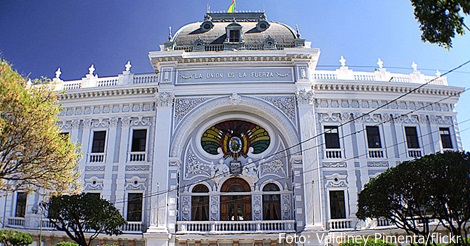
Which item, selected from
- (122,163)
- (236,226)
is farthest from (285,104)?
(122,163)

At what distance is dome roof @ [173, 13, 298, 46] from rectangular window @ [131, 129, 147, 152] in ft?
21.1

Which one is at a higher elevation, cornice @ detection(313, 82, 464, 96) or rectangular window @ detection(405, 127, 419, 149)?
cornice @ detection(313, 82, 464, 96)

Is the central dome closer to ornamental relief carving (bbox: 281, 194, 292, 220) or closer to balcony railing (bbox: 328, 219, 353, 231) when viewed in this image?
ornamental relief carving (bbox: 281, 194, 292, 220)

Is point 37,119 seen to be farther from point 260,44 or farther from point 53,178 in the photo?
point 260,44

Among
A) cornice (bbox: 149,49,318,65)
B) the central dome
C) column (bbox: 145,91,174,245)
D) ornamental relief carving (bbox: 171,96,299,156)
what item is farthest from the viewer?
the central dome

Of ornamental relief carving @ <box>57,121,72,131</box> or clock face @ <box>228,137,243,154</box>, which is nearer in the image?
clock face @ <box>228,137,243,154</box>

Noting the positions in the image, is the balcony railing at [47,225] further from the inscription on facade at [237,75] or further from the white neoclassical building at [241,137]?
the inscription on facade at [237,75]

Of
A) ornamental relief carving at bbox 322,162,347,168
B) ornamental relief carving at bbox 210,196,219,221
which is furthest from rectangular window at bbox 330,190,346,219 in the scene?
ornamental relief carving at bbox 210,196,219,221

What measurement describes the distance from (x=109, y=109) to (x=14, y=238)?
8.77 meters

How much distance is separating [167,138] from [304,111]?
8.20m

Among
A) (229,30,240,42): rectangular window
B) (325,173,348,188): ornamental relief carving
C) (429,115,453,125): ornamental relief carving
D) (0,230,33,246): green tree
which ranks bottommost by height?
(0,230,33,246): green tree

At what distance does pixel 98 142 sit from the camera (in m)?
22.7

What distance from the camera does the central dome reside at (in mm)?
23641

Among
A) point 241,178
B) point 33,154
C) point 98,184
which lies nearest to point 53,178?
point 33,154
